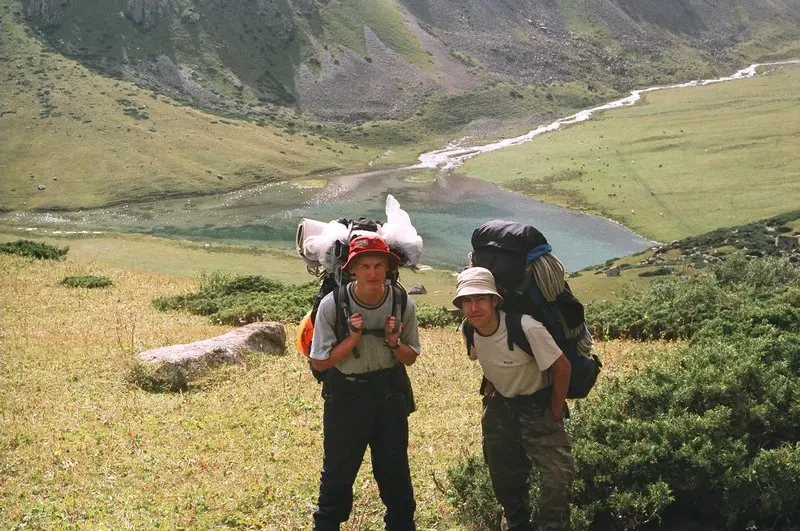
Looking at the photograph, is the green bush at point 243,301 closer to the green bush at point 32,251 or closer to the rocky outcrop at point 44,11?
the green bush at point 32,251

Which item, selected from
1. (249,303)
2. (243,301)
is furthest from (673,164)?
(249,303)

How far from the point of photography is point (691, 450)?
22.0ft

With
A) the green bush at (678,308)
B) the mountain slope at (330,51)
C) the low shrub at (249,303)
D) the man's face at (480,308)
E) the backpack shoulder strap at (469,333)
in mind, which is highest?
the mountain slope at (330,51)

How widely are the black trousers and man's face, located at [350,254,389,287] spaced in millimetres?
893

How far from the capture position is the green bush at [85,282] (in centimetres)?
2555

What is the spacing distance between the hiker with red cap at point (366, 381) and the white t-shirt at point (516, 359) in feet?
2.17

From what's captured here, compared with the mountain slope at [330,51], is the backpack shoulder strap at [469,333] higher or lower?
lower

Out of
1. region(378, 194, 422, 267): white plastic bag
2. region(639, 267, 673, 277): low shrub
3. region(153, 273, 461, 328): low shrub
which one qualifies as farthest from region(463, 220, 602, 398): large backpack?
region(639, 267, 673, 277): low shrub

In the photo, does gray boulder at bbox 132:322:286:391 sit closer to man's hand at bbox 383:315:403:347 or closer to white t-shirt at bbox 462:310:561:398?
man's hand at bbox 383:315:403:347

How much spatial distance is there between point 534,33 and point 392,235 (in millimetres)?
191353

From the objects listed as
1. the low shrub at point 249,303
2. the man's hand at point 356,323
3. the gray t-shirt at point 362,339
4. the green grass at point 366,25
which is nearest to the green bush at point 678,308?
the low shrub at point 249,303

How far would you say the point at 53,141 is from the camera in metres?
90.8

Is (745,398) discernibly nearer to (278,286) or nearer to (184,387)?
(184,387)

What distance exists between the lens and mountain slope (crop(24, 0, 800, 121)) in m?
133
